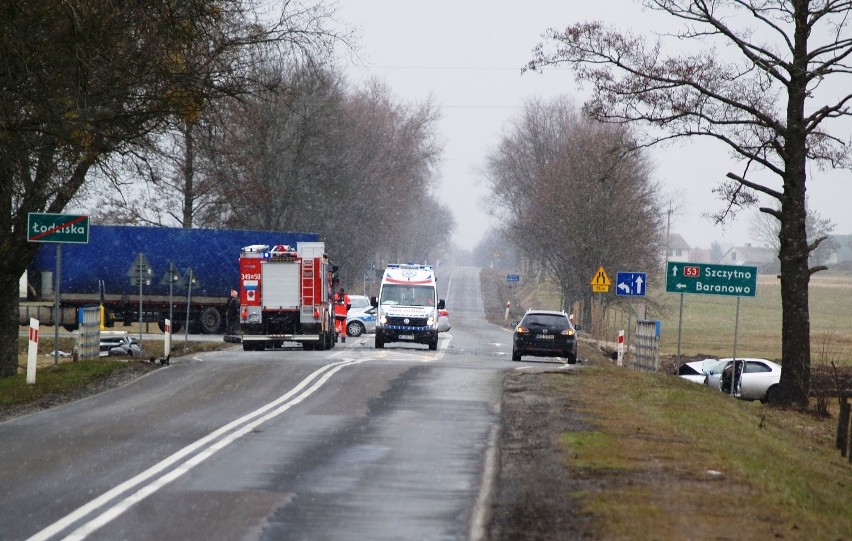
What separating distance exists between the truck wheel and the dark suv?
661 inches

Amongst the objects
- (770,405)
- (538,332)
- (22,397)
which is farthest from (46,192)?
(770,405)

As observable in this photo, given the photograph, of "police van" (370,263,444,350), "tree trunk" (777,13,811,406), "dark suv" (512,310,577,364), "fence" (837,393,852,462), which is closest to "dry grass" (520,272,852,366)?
"dark suv" (512,310,577,364)

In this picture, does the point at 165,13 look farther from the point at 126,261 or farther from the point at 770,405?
the point at 126,261

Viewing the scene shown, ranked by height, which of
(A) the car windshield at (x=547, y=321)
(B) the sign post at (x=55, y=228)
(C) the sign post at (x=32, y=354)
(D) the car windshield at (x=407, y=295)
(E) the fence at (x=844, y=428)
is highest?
(B) the sign post at (x=55, y=228)

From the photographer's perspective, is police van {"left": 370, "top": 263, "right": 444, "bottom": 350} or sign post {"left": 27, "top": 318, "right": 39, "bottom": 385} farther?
police van {"left": 370, "top": 263, "right": 444, "bottom": 350}

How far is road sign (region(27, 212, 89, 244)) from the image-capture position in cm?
2081

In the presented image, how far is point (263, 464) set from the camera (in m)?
11.2

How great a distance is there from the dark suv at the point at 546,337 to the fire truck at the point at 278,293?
645 cm

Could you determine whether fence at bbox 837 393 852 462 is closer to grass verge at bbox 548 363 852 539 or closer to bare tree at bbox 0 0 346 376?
grass verge at bbox 548 363 852 539

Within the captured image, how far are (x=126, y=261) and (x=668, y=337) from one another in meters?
34.4

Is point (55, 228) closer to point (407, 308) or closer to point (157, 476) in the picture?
point (157, 476)

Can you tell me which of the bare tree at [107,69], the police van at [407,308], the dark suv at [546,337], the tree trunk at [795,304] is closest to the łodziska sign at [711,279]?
the dark suv at [546,337]

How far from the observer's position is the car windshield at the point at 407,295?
122 ft

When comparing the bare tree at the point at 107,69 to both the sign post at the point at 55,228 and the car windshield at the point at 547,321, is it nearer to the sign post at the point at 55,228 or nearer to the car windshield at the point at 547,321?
the sign post at the point at 55,228
